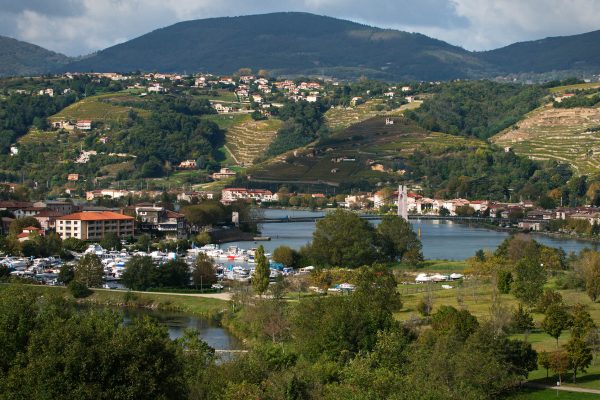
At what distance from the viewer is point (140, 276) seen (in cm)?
3198

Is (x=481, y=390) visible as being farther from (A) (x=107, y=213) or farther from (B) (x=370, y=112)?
(B) (x=370, y=112)

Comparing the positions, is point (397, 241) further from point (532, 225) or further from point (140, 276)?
point (532, 225)

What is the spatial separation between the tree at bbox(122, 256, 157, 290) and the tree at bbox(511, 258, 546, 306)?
9.69 meters

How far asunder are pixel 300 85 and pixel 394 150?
141 feet

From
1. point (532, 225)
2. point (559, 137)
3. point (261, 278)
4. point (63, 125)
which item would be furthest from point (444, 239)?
point (63, 125)

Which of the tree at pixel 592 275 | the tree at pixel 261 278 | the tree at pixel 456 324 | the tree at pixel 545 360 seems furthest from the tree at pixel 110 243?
the tree at pixel 545 360

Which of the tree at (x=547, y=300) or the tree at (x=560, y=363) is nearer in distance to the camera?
the tree at (x=560, y=363)

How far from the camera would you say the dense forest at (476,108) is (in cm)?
9362

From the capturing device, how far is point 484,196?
2904 inches

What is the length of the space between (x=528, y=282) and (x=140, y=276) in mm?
10978

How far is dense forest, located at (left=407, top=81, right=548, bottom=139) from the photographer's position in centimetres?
9362

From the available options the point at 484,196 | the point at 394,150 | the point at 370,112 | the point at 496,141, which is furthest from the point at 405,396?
the point at 370,112

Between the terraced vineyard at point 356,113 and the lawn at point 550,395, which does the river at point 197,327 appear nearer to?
the lawn at point 550,395

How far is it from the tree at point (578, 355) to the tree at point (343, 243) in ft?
56.4
